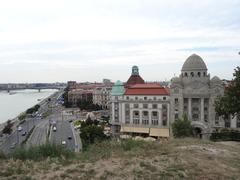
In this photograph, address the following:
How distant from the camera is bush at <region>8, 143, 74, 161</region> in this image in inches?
514

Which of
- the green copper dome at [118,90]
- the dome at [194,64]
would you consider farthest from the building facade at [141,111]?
the dome at [194,64]

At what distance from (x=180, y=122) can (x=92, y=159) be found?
78.0 ft

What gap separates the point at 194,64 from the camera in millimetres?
45000

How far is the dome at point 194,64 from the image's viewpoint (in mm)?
44812

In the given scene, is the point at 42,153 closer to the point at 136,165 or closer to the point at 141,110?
the point at 136,165

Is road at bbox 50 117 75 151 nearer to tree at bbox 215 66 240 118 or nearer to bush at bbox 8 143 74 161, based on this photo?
tree at bbox 215 66 240 118

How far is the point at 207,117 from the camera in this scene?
44938 mm

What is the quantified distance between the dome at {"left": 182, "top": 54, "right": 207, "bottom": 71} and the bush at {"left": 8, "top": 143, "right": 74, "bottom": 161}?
33.8m

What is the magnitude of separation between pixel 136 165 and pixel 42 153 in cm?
493

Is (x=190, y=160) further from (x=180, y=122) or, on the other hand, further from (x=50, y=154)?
(x=180, y=122)

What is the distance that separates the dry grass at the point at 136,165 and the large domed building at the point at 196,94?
1264 inches

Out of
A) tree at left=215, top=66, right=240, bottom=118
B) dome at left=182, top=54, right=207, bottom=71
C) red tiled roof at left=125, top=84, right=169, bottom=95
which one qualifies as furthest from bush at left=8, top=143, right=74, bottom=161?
red tiled roof at left=125, top=84, right=169, bottom=95

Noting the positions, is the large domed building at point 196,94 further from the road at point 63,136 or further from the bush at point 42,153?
the bush at point 42,153

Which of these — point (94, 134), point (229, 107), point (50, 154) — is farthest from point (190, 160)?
point (94, 134)
